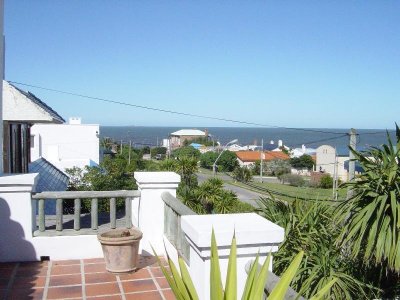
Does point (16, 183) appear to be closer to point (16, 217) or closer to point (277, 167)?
point (16, 217)

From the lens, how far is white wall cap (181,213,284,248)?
9.36ft

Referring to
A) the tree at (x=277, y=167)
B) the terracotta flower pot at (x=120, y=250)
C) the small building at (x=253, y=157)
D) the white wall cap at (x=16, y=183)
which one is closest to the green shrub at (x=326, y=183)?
the tree at (x=277, y=167)

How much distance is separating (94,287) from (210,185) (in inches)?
407

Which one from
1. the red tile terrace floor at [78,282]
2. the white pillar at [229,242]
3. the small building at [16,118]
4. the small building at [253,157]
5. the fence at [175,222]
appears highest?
the small building at [16,118]

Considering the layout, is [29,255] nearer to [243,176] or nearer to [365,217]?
[365,217]

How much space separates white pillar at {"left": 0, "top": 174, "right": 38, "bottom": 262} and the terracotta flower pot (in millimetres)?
1161

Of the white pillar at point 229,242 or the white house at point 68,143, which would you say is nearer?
the white pillar at point 229,242

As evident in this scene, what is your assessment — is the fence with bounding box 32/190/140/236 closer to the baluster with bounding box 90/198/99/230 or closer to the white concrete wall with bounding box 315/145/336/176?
the baluster with bounding box 90/198/99/230

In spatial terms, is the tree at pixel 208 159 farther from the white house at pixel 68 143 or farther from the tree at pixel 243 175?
the white house at pixel 68 143

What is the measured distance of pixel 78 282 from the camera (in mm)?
4973

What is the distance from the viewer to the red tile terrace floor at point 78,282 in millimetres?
4590

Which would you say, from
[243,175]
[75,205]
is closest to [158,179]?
[75,205]

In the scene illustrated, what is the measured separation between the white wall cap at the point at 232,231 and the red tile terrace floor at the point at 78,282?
1.84 metres

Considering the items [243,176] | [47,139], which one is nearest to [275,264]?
[47,139]
